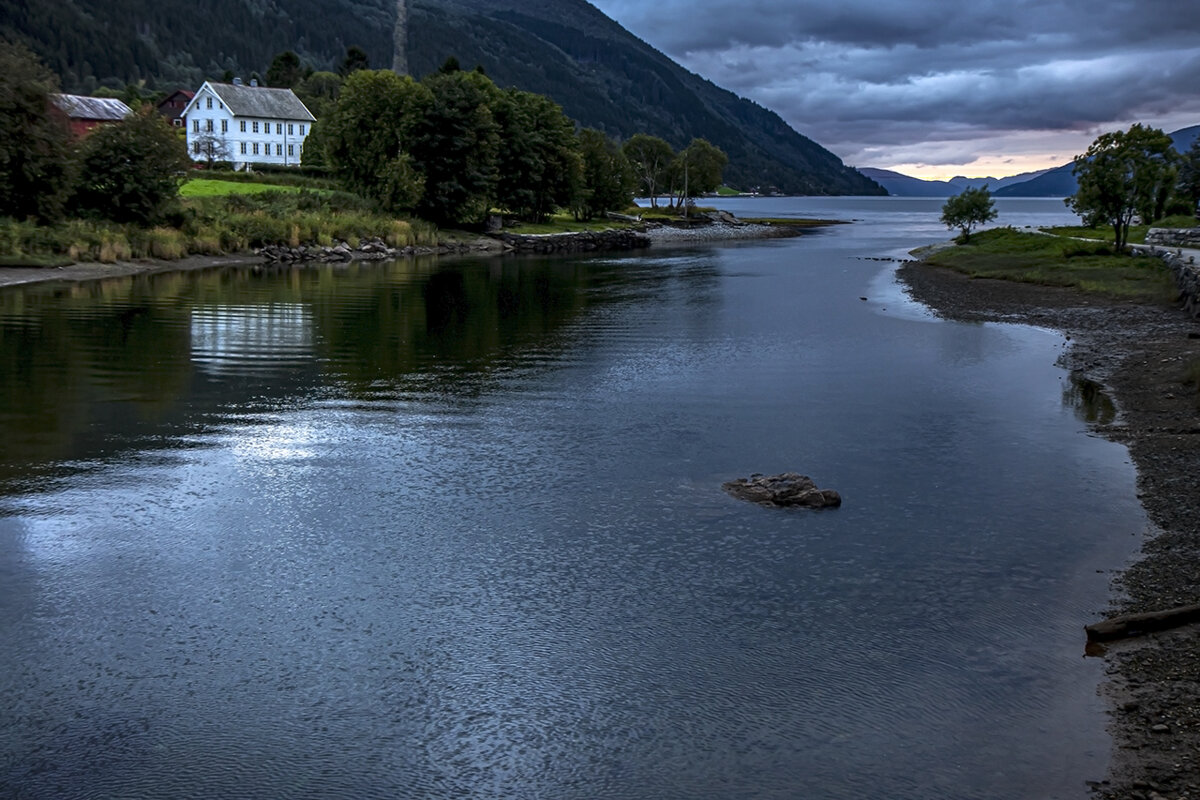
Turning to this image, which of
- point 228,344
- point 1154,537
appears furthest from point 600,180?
point 1154,537

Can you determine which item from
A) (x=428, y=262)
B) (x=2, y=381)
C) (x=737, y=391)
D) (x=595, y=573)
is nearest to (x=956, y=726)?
(x=595, y=573)

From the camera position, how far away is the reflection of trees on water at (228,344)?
2319cm

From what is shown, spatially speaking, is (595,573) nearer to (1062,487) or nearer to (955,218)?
(1062,487)

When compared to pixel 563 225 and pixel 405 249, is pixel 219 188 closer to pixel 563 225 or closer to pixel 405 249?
pixel 405 249

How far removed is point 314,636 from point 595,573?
3.99m

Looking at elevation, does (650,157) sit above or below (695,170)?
above

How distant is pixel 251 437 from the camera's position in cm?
2150

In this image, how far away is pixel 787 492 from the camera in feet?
57.5

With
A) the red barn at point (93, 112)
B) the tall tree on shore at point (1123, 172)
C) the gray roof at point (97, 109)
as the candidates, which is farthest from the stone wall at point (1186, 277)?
the gray roof at point (97, 109)

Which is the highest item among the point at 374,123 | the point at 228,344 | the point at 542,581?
the point at 374,123

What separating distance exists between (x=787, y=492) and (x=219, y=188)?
287 feet

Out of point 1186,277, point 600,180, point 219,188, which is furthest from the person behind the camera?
point 600,180

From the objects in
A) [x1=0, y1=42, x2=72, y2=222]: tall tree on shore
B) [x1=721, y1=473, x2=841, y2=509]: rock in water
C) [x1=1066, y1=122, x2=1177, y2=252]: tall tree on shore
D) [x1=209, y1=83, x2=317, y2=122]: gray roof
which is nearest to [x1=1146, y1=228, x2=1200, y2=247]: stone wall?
[x1=1066, y1=122, x2=1177, y2=252]: tall tree on shore

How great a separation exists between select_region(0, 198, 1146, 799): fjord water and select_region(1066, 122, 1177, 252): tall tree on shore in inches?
1467
